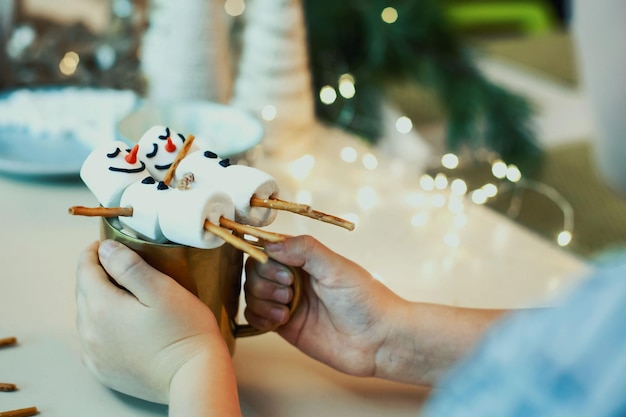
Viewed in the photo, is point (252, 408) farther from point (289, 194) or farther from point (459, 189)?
point (459, 189)

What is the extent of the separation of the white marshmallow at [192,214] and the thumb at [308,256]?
56mm

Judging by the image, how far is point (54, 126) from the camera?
93 centimetres

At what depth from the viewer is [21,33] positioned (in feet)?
3.47

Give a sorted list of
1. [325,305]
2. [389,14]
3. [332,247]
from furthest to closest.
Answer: [389,14], [332,247], [325,305]

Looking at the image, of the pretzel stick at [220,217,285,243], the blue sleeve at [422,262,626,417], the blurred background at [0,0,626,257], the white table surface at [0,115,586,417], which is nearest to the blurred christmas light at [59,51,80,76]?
the blurred background at [0,0,626,257]

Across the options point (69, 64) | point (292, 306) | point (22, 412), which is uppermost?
point (69, 64)

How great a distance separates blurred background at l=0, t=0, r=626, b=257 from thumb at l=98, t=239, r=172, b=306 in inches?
19.2

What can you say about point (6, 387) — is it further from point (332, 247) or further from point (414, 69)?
point (414, 69)

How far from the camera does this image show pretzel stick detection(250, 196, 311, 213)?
1.61 feet

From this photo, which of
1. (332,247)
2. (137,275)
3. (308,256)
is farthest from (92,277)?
(332,247)

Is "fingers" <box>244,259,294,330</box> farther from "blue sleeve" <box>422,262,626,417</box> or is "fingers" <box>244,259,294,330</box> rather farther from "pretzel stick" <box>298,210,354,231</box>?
"blue sleeve" <box>422,262,626,417</box>

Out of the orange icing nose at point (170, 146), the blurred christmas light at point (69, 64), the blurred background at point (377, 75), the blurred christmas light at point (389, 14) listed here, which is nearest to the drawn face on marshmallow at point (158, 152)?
the orange icing nose at point (170, 146)

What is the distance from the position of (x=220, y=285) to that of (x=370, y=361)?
0.13 metres

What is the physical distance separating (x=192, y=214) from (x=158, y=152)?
3.9 inches
